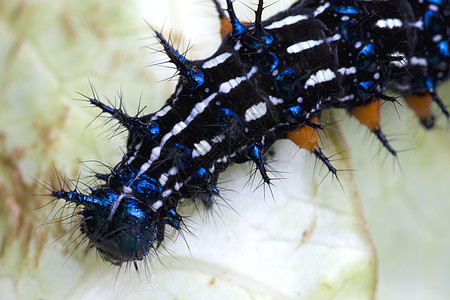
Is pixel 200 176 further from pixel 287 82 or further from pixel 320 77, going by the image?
pixel 320 77

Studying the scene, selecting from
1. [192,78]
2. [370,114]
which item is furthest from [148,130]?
[370,114]

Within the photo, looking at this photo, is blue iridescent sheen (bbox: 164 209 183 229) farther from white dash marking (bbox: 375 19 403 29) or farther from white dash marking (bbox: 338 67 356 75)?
white dash marking (bbox: 375 19 403 29)

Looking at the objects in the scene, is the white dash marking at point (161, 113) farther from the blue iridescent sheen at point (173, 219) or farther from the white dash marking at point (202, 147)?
the blue iridescent sheen at point (173, 219)

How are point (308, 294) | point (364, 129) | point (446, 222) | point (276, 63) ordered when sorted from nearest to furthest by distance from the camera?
point (276, 63) < point (308, 294) < point (364, 129) < point (446, 222)

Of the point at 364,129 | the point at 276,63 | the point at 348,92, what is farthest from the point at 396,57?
the point at 364,129

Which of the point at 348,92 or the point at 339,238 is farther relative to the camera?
the point at 339,238

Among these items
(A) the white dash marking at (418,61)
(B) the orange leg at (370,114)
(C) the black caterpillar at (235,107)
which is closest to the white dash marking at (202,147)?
(C) the black caterpillar at (235,107)

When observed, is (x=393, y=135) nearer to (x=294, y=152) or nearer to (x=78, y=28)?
(x=294, y=152)
